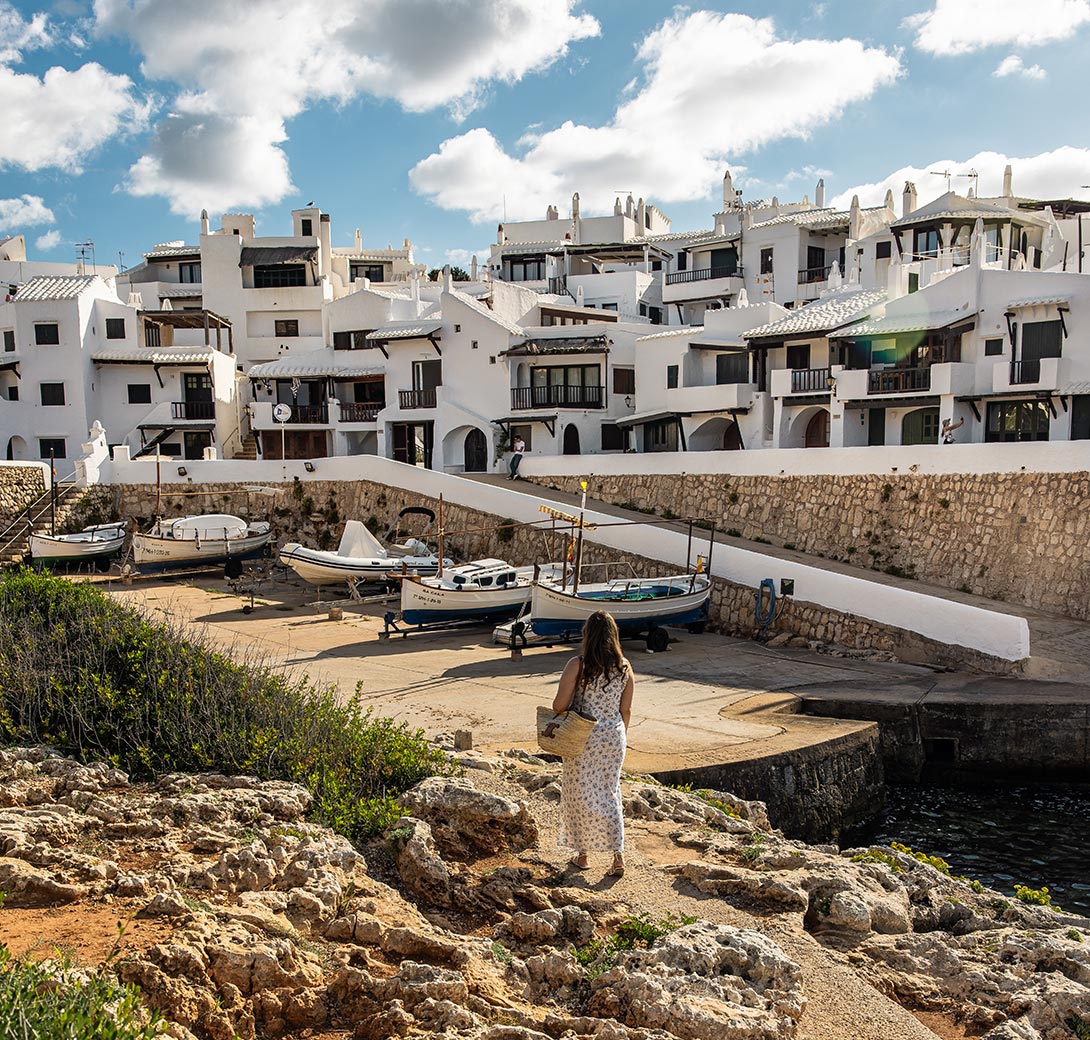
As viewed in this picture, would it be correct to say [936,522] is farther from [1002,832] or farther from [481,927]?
[481,927]

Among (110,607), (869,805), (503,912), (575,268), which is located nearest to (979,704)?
(869,805)

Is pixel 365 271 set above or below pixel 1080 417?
above

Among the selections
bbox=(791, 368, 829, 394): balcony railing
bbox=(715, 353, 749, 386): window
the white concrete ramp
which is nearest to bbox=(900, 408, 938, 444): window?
bbox=(791, 368, 829, 394): balcony railing

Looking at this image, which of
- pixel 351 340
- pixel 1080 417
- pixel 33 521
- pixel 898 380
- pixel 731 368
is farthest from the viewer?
pixel 351 340

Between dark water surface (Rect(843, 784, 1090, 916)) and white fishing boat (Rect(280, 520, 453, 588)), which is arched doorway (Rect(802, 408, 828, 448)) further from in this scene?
dark water surface (Rect(843, 784, 1090, 916))

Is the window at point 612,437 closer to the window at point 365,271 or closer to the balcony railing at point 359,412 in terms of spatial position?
the balcony railing at point 359,412

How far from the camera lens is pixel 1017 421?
33656 millimetres

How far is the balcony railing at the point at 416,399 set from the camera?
48.0 metres

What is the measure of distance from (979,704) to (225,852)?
1600 centimetres

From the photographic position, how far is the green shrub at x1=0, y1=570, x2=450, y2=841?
32.6 ft

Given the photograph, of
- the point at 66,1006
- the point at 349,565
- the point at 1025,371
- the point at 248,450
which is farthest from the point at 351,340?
the point at 66,1006

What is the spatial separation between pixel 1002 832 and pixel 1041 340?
69.6 feet

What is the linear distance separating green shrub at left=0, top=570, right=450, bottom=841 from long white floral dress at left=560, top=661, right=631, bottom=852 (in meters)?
1.74

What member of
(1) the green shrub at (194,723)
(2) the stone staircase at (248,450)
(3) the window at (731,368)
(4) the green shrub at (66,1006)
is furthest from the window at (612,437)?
(4) the green shrub at (66,1006)
